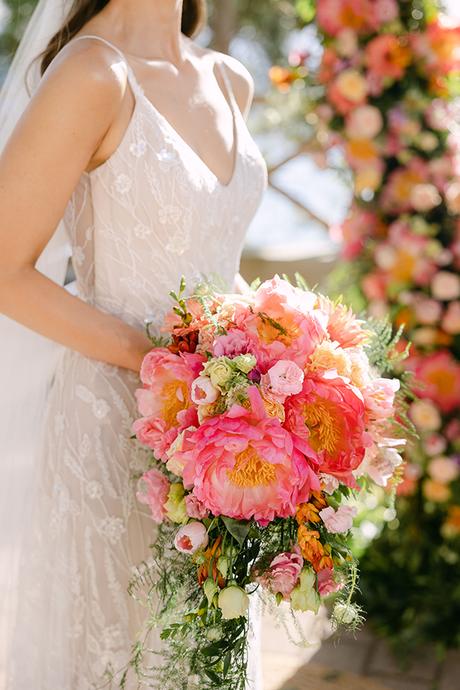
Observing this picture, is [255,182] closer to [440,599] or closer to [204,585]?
[204,585]

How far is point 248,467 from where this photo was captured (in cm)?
134

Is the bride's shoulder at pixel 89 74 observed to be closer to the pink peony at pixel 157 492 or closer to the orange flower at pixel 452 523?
the pink peony at pixel 157 492

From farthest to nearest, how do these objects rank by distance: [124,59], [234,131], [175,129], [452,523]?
1. [452,523]
2. [234,131]
3. [175,129]
4. [124,59]

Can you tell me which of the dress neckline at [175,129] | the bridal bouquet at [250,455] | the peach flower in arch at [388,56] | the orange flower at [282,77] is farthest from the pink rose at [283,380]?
the orange flower at [282,77]

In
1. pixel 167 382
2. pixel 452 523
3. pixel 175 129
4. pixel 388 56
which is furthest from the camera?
pixel 452 523

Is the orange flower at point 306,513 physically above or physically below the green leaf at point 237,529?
above

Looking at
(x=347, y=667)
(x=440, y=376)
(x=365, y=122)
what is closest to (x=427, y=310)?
(x=440, y=376)

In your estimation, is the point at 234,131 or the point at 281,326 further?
the point at 234,131

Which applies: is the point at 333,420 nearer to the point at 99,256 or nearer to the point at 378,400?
the point at 378,400

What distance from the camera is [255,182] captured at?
6.31 ft

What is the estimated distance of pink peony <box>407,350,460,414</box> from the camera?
3.15 metres

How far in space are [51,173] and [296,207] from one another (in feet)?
12.9

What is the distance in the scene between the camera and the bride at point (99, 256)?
1.55m

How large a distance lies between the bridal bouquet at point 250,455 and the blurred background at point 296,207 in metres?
0.12
